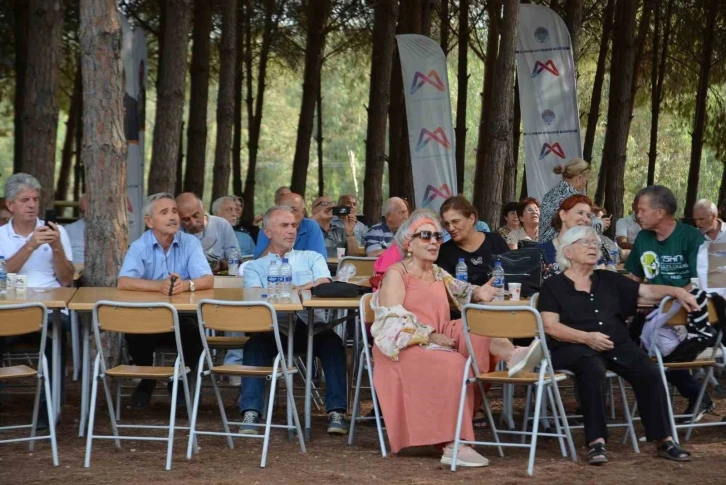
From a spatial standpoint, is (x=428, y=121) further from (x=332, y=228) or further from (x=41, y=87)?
(x=41, y=87)

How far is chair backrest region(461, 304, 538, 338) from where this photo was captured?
21.2 ft

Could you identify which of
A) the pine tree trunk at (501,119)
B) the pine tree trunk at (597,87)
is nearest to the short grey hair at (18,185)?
the pine tree trunk at (501,119)

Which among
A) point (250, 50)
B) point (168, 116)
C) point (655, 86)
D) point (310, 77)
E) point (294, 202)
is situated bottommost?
point (294, 202)

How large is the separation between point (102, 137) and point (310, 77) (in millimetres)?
12417

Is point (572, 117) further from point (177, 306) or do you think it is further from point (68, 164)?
point (68, 164)

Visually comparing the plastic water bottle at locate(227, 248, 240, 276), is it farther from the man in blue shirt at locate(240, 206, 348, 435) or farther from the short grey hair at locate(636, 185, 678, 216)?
the short grey hair at locate(636, 185, 678, 216)

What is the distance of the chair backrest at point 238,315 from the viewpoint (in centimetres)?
677

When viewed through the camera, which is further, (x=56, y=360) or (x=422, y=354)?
(x=56, y=360)

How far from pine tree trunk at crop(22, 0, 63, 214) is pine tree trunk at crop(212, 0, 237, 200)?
3020 mm

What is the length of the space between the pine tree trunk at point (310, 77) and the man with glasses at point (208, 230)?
31.1ft

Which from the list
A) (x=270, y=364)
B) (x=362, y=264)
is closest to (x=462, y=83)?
(x=362, y=264)

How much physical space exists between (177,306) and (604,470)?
2.71 metres

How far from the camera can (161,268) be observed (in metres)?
8.30

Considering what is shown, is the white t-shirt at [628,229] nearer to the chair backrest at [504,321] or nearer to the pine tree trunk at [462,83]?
the pine tree trunk at [462,83]
